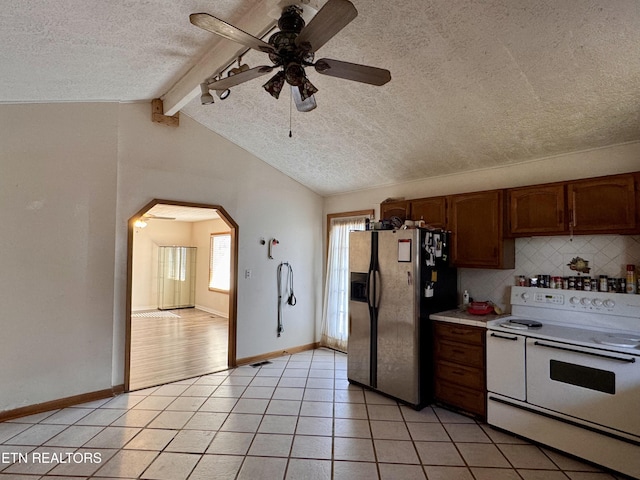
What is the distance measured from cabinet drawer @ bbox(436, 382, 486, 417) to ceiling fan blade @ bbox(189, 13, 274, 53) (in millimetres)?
3152

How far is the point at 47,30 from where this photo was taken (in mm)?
2104

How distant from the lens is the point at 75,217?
3.28 metres

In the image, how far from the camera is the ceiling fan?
59.7 inches

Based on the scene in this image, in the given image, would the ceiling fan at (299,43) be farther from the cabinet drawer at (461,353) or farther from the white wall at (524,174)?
the cabinet drawer at (461,353)

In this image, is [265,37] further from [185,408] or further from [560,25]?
[185,408]

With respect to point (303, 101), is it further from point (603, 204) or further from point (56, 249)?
point (56, 249)

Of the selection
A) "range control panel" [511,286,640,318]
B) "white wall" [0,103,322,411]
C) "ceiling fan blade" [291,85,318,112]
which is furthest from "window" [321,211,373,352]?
"ceiling fan blade" [291,85,318,112]

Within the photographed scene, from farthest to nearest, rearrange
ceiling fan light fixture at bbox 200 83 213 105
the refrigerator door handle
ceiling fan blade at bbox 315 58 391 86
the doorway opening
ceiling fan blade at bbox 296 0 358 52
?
the doorway opening < the refrigerator door handle < ceiling fan light fixture at bbox 200 83 213 105 < ceiling fan blade at bbox 315 58 391 86 < ceiling fan blade at bbox 296 0 358 52

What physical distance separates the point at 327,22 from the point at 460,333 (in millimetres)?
2755

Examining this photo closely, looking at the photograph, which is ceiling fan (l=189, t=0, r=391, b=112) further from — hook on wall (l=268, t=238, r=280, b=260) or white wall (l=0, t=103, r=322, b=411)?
hook on wall (l=268, t=238, r=280, b=260)

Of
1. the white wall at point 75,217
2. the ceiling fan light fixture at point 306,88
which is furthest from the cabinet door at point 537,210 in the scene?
the white wall at point 75,217

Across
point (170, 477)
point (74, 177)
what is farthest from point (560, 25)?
point (74, 177)

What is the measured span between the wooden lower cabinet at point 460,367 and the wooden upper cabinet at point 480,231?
2.32 ft

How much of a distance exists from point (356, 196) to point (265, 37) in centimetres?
281
